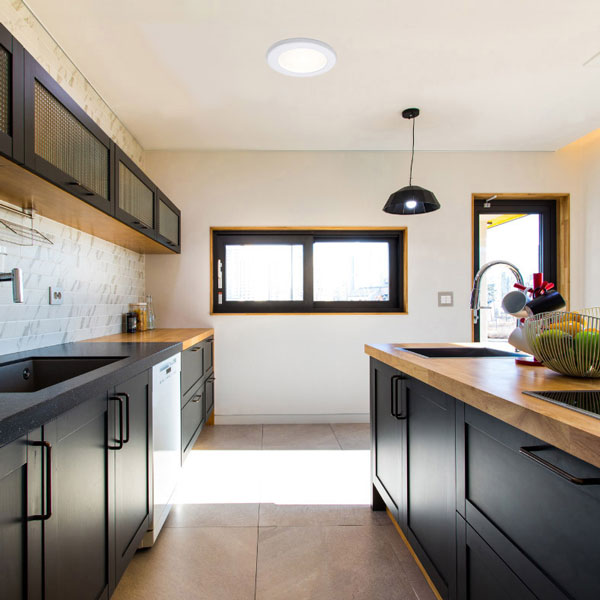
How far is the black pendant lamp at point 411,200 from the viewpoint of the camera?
2.77 m

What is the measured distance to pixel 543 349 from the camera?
44.3 inches

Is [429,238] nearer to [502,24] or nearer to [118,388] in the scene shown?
[502,24]

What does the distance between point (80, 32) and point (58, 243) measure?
1.14 metres

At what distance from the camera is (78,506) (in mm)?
1126

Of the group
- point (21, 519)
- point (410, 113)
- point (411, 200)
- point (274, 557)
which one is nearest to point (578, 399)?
point (21, 519)

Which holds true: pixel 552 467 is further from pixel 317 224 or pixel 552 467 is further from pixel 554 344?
pixel 317 224

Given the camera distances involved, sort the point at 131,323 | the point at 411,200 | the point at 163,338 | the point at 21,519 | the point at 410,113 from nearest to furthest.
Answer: the point at 21,519
the point at 163,338
the point at 411,200
the point at 410,113
the point at 131,323

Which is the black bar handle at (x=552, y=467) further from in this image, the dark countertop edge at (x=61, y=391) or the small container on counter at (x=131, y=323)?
the small container on counter at (x=131, y=323)

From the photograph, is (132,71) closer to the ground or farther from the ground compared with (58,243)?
farther from the ground

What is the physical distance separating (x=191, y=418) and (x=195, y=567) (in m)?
1.14

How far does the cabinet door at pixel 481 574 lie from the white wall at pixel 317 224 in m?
2.62

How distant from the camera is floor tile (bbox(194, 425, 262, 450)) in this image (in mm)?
3128

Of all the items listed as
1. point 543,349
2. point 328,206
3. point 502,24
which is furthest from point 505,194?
point 543,349

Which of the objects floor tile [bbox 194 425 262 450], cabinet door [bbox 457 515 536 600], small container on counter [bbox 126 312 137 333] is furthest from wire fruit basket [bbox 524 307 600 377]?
small container on counter [bbox 126 312 137 333]
